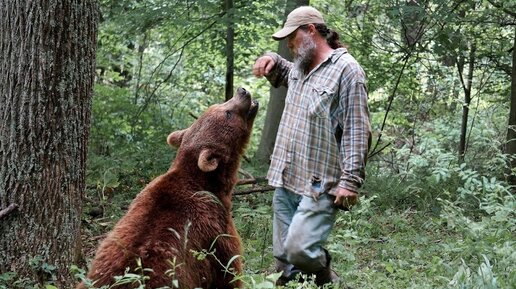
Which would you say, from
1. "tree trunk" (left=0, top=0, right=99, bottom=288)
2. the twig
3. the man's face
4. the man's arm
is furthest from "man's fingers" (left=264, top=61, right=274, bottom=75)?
the twig

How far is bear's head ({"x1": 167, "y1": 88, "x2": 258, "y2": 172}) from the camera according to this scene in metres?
5.07

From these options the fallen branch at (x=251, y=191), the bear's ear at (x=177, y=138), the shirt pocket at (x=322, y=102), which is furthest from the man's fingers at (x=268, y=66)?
the fallen branch at (x=251, y=191)

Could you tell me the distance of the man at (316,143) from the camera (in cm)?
491

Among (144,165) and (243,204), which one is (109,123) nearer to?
(144,165)

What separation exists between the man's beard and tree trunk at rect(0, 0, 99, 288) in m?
1.68

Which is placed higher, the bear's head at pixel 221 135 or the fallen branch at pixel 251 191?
the bear's head at pixel 221 135

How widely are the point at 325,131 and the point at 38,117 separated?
2202 mm

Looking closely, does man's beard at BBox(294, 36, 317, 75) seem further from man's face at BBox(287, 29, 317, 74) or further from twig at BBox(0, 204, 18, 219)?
twig at BBox(0, 204, 18, 219)

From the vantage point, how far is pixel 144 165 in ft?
31.1

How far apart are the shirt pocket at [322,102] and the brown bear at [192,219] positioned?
25.3 inches

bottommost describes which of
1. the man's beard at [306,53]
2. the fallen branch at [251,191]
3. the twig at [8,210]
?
the fallen branch at [251,191]

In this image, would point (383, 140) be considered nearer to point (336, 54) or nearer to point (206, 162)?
point (336, 54)

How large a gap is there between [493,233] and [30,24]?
4.18 meters

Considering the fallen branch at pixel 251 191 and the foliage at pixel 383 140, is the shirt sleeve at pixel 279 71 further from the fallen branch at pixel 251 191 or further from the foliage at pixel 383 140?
the fallen branch at pixel 251 191
